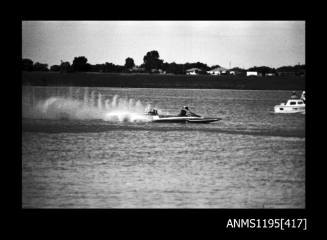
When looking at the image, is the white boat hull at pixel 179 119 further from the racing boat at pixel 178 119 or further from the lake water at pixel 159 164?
the lake water at pixel 159 164

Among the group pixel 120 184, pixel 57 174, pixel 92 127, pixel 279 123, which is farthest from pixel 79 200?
pixel 279 123

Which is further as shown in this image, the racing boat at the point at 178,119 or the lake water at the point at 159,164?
the racing boat at the point at 178,119

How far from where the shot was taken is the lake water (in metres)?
24.4

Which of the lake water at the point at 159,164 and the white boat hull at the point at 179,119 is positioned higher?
the white boat hull at the point at 179,119

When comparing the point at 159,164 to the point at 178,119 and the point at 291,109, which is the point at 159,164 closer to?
the point at 178,119

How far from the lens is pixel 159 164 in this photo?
107 ft

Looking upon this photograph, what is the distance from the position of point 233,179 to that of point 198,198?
15.4 ft

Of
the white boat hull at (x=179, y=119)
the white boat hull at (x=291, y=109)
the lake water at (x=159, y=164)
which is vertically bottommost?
the lake water at (x=159, y=164)

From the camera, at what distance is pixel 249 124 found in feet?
181

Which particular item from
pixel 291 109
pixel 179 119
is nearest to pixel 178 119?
pixel 179 119

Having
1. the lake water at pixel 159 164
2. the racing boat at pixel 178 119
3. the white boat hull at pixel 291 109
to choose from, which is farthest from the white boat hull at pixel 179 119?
the white boat hull at pixel 291 109

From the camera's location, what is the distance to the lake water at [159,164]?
2440 cm
